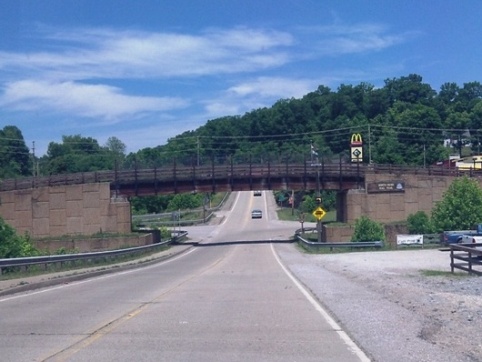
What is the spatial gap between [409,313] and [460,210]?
55404 millimetres

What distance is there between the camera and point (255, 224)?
116750mm

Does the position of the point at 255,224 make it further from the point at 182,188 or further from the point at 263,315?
the point at 263,315

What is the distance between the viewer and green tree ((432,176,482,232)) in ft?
229

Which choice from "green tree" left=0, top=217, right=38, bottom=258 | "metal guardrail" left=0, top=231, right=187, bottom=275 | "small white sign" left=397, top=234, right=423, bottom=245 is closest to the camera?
"metal guardrail" left=0, top=231, right=187, bottom=275

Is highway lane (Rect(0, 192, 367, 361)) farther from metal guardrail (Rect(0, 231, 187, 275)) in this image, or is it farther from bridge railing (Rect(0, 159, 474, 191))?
bridge railing (Rect(0, 159, 474, 191))

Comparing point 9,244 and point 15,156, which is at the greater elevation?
point 15,156

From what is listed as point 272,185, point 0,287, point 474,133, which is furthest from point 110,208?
point 474,133

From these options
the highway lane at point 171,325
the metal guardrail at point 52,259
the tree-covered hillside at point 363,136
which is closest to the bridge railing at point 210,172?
the metal guardrail at point 52,259

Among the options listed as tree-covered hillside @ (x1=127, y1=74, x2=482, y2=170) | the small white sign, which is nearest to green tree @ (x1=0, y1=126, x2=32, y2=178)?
tree-covered hillside @ (x1=127, y1=74, x2=482, y2=170)

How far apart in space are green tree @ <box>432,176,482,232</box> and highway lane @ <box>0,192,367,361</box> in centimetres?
4646

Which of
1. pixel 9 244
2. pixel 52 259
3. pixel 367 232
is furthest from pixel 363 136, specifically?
pixel 52 259

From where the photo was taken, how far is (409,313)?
54.6ft

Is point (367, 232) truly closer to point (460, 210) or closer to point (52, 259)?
point (460, 210)

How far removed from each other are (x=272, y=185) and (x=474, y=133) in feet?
346
